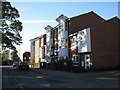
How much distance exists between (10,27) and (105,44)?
18.3m

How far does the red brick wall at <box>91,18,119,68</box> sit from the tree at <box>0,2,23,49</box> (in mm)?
15770

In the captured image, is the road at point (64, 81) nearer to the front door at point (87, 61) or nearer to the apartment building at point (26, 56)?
the front door at point (87, 61)

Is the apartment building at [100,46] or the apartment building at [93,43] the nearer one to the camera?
the apartment building at [100,46]

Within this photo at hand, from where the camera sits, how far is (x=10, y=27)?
3847 centimetres

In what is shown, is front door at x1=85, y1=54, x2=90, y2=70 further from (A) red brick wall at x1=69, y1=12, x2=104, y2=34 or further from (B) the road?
(B) the road

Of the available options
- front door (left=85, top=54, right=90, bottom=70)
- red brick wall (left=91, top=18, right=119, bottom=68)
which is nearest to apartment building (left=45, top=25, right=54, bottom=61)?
front door (left=85, top=54, right=90, bottom=70)

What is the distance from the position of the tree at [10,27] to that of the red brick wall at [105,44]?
15.8 m

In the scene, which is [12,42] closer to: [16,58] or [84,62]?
[84,62]

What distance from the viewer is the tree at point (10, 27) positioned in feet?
120

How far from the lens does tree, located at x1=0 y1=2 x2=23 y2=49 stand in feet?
120

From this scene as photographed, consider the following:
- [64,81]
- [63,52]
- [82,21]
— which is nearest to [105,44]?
[82,21]

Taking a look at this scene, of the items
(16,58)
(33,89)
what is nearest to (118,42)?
(33,89)

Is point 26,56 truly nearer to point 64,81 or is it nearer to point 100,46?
point 100,46

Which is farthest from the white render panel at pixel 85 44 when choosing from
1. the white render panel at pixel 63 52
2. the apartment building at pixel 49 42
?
the apartment building at pixel 49 42
